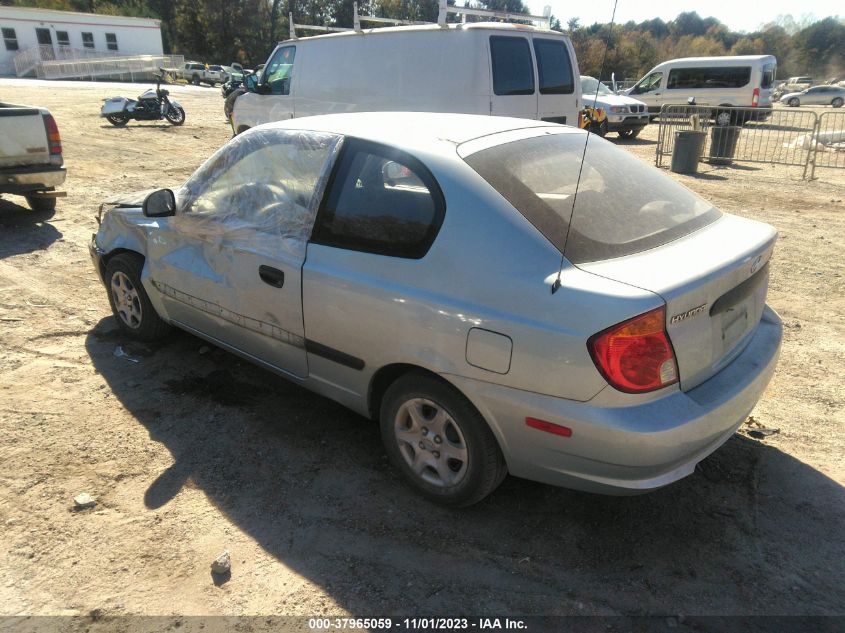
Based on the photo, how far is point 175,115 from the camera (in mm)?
19219

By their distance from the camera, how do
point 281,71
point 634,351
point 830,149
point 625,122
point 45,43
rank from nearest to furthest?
1. point 634,351
2. point 281,71
3. point 830,149
4. point 625,122
5. point 45,43

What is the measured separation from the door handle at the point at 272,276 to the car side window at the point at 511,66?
5.70 meters

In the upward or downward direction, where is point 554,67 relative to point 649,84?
upward

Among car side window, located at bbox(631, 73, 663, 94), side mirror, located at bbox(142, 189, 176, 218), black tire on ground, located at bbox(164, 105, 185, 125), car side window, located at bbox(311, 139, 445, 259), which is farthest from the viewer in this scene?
car side window, located at bbox(631, 73, 663, 94)

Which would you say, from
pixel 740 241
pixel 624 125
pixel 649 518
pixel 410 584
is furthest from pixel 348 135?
pixel 624 125

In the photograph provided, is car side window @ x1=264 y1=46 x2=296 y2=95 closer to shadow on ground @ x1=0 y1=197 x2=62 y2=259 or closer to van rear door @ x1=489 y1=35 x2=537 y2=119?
van rear door @ x1=489 y1=35 x2=537 y2=119

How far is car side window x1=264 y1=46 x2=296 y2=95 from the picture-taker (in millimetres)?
10234

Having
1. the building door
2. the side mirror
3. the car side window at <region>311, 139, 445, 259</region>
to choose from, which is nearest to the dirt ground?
the side mirror

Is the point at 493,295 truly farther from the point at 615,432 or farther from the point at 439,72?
the point at 439,72

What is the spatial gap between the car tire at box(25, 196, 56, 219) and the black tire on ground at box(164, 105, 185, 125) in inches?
460

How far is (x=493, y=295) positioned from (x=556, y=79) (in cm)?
726

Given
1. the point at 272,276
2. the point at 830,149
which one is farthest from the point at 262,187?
the point at 830,149

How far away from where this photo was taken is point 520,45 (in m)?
8.20

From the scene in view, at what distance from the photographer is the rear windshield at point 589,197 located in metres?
2.54
